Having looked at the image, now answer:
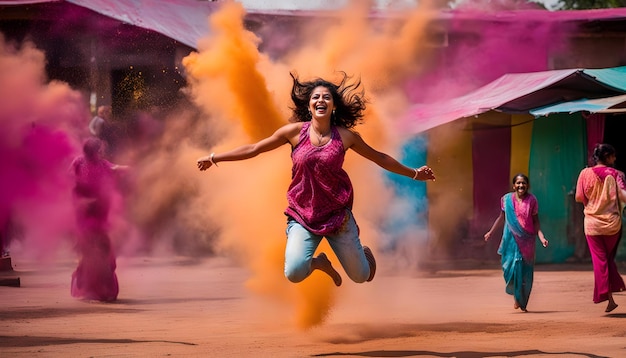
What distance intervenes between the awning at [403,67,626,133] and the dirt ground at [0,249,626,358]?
2.67 metres

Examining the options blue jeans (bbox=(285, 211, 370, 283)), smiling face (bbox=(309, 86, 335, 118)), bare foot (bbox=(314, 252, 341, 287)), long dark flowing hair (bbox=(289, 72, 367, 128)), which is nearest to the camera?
blue jeans (bbox=(285, 211, 370, 283))

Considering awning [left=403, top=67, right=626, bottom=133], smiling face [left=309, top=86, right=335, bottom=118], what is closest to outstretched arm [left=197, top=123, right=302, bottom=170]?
smiling face [left=309, top=86, right=335, bottom=118]

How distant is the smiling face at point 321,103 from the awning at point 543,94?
27.3 feet

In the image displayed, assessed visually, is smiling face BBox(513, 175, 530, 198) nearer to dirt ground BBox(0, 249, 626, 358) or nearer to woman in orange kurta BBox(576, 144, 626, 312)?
woman in orange kurta BBox(576, 144, 626, 312)

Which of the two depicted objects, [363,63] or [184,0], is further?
[184,0]

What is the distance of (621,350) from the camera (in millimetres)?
8125

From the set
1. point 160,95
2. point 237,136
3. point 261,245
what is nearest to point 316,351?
point 261,245

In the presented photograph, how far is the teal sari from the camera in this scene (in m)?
11.4

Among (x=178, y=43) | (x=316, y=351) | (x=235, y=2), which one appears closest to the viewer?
(x=316, y=351)

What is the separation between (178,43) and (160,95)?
1.64 meters

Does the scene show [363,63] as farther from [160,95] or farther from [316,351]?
[160,95]

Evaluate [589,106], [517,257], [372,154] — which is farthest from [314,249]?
[589,106]

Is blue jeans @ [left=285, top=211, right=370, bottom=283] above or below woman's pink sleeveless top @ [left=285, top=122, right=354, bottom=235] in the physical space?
below

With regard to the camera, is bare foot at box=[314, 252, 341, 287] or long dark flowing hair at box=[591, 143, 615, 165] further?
long dark flowing hair at box=[591, 143, 615, 165]
